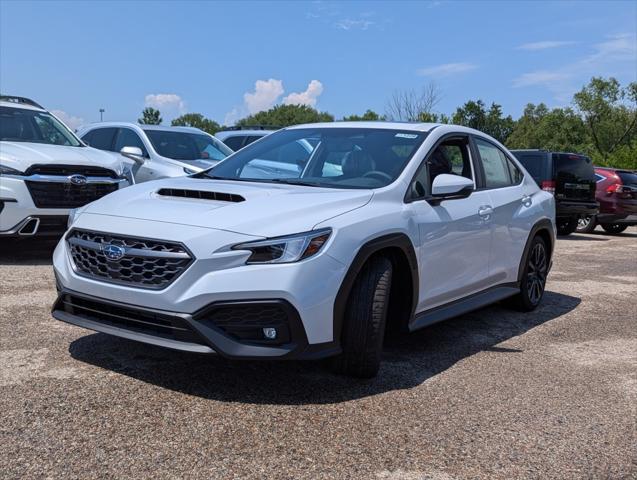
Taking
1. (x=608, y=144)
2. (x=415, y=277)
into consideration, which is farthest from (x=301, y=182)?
(x=608, y=144)

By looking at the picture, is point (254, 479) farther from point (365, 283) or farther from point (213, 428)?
point (365, 283)

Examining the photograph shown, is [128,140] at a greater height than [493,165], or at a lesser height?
greater

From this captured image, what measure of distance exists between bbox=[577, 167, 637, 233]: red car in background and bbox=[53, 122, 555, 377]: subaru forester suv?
11.7 m

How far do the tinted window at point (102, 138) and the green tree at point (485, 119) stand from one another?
69.6 m

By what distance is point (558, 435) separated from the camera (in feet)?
11.4

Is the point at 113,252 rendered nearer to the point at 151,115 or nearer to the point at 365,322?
the point at 365,322

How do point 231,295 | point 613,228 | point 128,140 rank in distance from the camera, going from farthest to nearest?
point 613,228 < point 128,140 < point 231,295

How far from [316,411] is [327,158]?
1.96 metres

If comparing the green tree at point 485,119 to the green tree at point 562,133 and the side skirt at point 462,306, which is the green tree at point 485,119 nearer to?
the green tree at point 562,133

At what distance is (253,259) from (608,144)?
77.0 m

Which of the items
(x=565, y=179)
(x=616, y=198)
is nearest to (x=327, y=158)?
(x=565, y=179)

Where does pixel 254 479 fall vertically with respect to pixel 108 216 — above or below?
below

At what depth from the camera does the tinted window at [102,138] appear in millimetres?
10820

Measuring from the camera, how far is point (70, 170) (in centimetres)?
779
